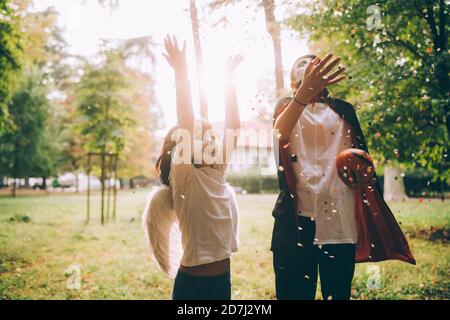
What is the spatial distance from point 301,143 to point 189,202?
30.3 inches

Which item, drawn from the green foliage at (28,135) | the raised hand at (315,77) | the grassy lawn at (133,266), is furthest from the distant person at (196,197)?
the green foliage at (28,135)

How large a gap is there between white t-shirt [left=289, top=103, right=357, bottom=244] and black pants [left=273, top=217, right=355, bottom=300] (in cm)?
5

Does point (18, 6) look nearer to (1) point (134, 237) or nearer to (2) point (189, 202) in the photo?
(1) point (134, 237)

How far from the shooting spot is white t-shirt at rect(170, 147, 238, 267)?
209 centimetres

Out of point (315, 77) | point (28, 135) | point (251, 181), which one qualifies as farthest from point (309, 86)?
point (28, 135)

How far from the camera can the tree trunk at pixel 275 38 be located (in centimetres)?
358

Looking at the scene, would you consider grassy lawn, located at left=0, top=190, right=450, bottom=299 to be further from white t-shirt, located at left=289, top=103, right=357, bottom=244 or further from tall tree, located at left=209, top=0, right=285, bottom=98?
tall tree, located at left=209, top=0, right=285, bottom=98

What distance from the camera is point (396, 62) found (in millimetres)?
4434

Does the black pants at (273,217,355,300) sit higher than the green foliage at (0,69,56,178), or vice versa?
the green foliage at (0,69,56,178)

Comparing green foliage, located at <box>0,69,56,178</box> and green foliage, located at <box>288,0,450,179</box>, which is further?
green foliage, located at <box>0,69,56,178</box>

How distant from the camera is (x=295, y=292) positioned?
2.20 meters

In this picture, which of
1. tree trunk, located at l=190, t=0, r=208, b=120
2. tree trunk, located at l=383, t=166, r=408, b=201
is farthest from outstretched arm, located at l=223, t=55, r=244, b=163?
tree trunk, located at l=383, t=166, r=408, b=201

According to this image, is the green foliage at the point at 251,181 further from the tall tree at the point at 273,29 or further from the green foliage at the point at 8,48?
the tall tree at the point at 273,29

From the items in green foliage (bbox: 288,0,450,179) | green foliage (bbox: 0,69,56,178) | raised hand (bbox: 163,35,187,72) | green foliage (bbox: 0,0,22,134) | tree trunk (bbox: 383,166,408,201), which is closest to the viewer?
raised hand (bbox: 163,35,187,72)
